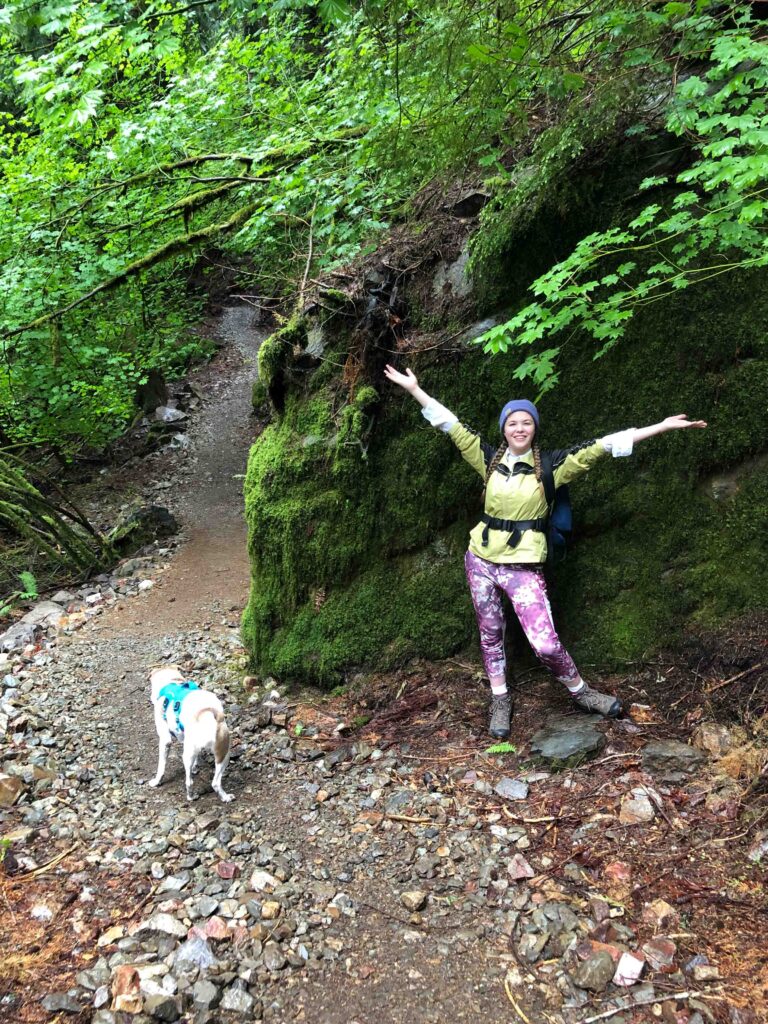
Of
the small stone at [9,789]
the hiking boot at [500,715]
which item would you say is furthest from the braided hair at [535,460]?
the small stone at [9,789]

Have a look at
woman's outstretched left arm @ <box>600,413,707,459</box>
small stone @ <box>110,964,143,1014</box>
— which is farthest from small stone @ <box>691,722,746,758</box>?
small stone @ <box>110,964,143,1014</box>

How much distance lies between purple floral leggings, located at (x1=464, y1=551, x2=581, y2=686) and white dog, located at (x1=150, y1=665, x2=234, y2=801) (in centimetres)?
188

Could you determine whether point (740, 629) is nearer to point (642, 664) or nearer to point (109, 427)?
point (642, 664)

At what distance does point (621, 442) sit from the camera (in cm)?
390

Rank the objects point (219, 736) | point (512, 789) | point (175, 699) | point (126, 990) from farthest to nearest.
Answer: point (175, 699)
point (219, 736)
point (512, 789)
point (126, 990)

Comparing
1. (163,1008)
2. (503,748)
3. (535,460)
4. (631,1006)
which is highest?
(535,460)

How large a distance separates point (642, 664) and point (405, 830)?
1.95 meters

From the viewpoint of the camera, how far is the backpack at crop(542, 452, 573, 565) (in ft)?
13.8

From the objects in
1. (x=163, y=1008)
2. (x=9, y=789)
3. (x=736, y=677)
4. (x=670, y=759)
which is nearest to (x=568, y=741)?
(x=670, y=759)

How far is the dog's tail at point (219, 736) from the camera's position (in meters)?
3.98

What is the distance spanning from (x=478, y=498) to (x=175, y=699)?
271 centimetres

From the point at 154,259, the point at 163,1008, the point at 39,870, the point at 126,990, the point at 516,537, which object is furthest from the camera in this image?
the point at 154,259

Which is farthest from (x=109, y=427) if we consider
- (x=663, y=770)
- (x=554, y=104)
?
(x=663, y=770)

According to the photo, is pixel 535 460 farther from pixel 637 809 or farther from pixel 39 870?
pixel 39 870
